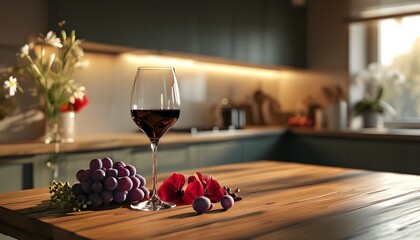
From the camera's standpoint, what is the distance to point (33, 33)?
2.81 meters

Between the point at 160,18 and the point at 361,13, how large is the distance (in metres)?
1.95

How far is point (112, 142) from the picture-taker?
270 cm

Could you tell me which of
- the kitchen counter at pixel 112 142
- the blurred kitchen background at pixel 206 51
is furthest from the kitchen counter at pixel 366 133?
the blurred kitchen background at pixel 206 51

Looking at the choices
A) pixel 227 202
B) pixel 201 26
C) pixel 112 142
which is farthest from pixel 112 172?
pixel 201 26

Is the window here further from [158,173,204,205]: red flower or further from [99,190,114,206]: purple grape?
[99,190,114,206]: purple grape

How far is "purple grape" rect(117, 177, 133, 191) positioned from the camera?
1.07m

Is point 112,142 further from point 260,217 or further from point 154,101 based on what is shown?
point 260,217

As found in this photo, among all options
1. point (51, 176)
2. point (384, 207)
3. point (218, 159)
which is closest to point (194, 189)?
point (384, 207)

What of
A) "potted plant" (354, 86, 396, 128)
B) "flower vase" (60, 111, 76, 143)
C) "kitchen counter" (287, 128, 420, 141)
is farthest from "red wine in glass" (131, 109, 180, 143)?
"potted plant" (354, 86, 396, 128)

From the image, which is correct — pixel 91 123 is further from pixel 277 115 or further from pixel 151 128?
pixel 151 128

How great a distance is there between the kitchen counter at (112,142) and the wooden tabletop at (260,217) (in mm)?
1141

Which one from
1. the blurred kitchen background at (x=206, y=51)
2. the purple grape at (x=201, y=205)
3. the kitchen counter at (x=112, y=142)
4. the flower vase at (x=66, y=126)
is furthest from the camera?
the blurred kitchen background at (x=206, y=51)

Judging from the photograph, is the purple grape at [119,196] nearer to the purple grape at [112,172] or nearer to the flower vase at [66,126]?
the purple grape at [112,172]

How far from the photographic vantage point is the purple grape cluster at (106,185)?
104 centimetres
